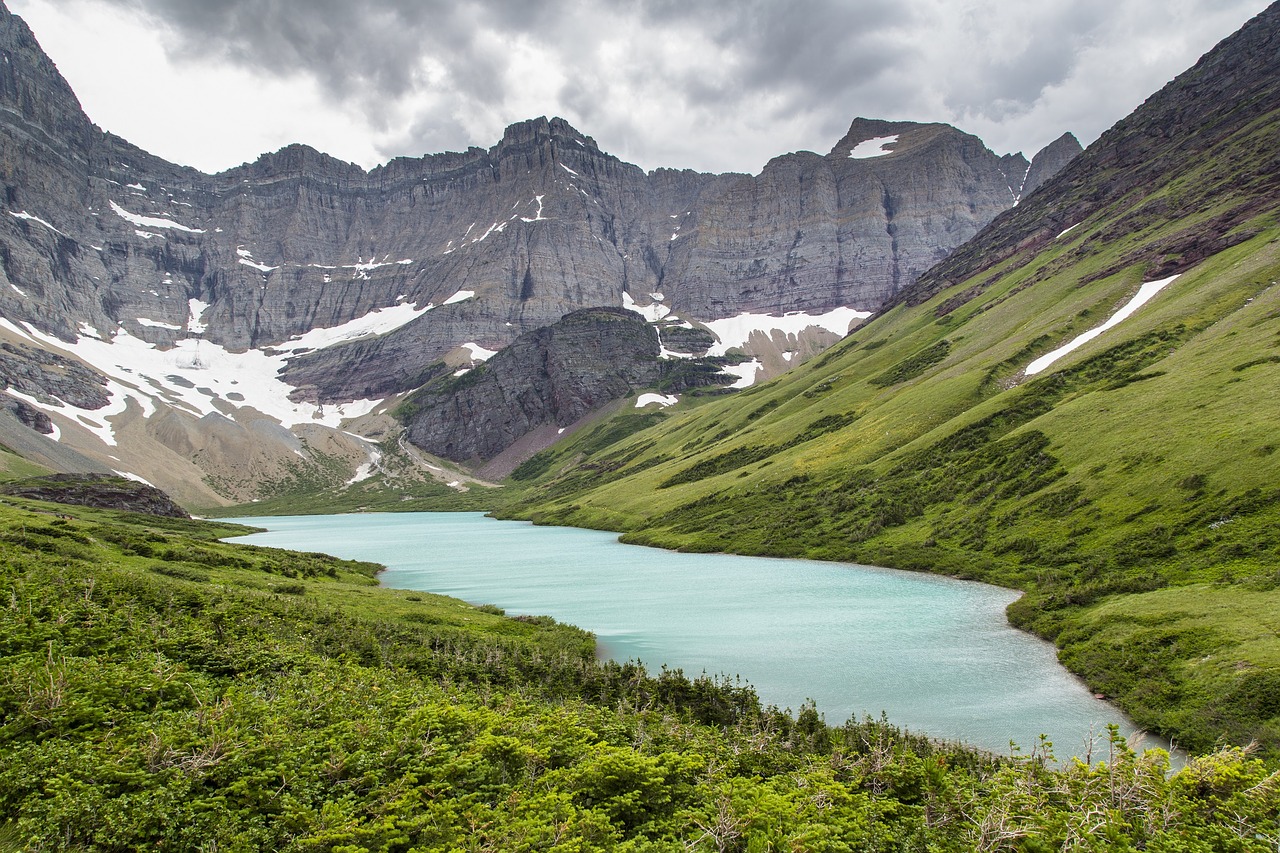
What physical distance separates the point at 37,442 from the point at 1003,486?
809 feet

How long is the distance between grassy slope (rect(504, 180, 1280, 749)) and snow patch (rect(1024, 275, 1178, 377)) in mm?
2577

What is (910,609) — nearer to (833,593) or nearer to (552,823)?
(833,593)

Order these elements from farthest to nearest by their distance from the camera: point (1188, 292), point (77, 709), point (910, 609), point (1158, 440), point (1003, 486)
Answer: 1. point (1188, 292)
2. point (1003, 486)
3. point (1158, 440)
4. point (910, 609)
5. point (77, 709)

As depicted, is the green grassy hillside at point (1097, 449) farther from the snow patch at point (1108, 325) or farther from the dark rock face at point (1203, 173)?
the snow patch at point (1108, 325)

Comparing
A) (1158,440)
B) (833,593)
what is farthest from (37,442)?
(1158,440)

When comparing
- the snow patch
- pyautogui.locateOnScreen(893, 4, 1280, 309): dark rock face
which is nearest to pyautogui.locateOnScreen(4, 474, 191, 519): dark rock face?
the snow patch

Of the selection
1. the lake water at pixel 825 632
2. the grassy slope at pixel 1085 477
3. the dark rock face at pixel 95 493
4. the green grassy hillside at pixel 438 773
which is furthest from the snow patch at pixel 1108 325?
the dark rock face at pixel 95 493

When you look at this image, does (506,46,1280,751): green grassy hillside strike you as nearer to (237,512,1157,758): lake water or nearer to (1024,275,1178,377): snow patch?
(1024,275,1178,377): snow patch

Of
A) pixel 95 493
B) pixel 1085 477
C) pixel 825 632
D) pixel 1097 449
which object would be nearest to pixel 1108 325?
pixel 1097 449

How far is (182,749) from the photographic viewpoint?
13.8 metres

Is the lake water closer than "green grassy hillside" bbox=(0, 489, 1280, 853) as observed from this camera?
No

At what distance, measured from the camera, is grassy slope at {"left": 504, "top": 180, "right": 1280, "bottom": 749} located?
33.2 metres

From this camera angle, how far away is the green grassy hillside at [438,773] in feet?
38.6

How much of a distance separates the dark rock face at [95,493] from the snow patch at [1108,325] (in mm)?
165738
